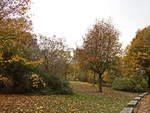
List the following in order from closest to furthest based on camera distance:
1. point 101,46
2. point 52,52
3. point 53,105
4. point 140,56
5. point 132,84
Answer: point 53,105 < point 101,46 < point 52,52 < point 140,56 < point 132,84

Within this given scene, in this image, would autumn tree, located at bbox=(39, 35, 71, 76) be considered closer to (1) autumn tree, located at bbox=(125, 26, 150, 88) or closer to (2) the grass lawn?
(2) the grass lawn

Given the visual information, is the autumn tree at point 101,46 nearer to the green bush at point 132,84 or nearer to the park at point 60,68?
the park at point 60,68

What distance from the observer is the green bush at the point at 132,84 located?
23.8 meters

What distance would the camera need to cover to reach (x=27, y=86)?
1245 centimetres

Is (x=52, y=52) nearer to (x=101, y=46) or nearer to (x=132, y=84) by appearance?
(x=101, y=46)

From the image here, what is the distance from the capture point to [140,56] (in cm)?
2262

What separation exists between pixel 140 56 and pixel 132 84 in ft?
14.4

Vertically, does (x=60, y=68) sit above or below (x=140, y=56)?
below

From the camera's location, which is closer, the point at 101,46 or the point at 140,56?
the point at 101,46

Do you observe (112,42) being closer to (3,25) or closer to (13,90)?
(13,90)

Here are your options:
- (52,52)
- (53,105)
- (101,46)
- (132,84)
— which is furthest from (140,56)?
(53,105)

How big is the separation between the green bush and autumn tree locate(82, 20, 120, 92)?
7364 millimetres

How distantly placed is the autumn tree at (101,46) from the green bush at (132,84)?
7.36 metres

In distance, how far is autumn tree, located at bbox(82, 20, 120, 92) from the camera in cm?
1856
